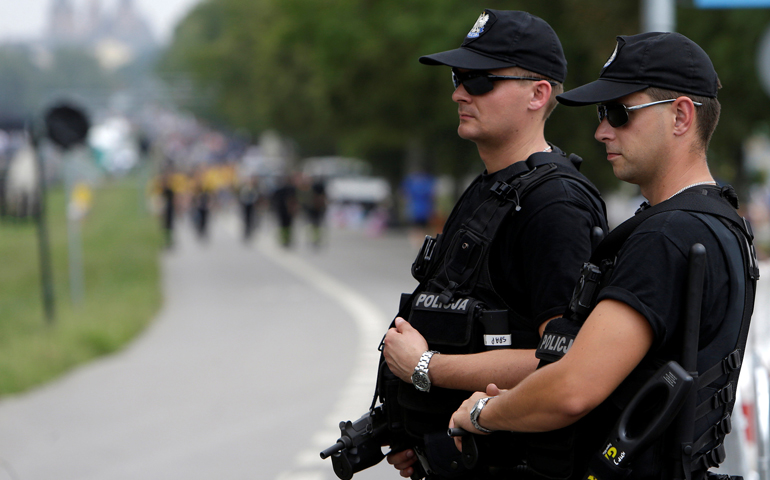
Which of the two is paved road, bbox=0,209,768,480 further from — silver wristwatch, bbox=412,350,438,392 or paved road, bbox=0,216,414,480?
silver wristwatch, bbox=412,350,438,392

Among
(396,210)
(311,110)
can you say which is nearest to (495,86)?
(396,210)

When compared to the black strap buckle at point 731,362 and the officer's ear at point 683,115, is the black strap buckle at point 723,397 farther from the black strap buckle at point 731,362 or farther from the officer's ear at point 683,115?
the officer's ear at point 683,115

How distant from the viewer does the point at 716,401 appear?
238 centimetres

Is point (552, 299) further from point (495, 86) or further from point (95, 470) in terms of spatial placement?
point (95, 470)

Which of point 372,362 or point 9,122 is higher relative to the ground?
point 372,362

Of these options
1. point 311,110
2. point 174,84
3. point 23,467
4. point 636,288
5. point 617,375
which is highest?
point 636,288

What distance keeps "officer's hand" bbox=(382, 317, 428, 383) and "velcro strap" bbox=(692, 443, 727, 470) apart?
0.76m

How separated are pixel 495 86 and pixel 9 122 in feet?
211

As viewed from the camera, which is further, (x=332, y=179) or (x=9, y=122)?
(x=9, y=122)

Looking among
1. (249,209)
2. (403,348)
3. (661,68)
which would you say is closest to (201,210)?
(249,209)

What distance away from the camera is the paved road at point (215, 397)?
6.67 m

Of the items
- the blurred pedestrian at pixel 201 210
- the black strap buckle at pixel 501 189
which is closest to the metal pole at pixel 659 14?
the black strap buckle at pixel 501 189

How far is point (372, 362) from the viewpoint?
10352 millimetres

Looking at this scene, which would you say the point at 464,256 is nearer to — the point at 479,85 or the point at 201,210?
the point at 479,85
